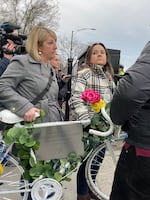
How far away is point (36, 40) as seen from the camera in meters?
2.70

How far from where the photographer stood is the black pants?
1.69 meters

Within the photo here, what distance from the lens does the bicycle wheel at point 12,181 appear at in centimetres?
267

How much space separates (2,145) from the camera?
2623mm

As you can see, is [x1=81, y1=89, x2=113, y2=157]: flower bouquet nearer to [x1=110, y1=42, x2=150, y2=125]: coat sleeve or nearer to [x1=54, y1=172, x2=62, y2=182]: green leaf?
[x1=54, y1=172, x2=62, y2=182]: green leaf

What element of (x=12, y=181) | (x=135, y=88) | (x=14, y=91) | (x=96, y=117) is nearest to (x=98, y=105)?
(x=96, y=117)

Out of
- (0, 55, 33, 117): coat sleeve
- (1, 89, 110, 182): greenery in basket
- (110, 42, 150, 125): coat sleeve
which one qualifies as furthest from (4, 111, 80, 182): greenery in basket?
(110, 42, 150, 125): coat sleeve

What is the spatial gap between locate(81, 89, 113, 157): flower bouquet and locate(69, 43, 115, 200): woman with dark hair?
0.45 feet

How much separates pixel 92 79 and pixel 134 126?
4.46 ft

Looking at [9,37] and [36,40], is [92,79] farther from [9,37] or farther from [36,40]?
[9,37]

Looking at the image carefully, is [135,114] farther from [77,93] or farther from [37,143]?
[77,93]

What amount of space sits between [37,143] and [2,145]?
11.2 inches

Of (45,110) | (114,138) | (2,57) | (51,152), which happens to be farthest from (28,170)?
(2,57)

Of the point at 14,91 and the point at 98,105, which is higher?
the point at 14,91

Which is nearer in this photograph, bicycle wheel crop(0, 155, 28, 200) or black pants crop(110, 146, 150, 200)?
black pants crop(110, 146, 150, 200)
